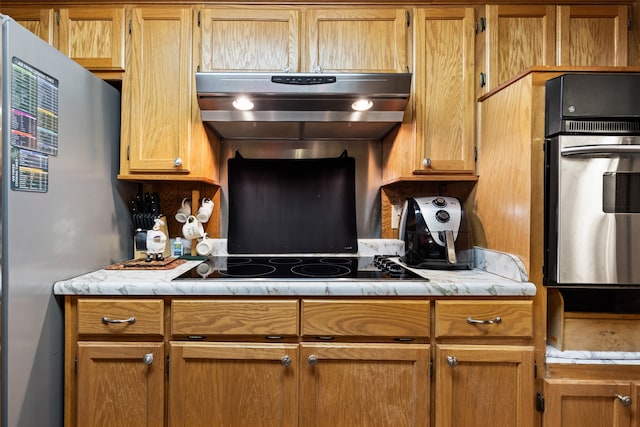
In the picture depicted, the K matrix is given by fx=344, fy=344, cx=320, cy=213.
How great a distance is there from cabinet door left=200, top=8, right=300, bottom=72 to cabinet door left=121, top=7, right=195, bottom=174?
Result: 97 millimetres

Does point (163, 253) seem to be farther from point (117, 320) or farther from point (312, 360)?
point (312, 360)

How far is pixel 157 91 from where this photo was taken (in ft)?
5.34

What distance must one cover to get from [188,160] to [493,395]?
1.62 meters

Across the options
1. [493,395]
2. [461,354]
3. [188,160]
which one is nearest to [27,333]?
[188,160]

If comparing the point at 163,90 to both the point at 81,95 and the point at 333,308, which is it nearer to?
the point at 81,95

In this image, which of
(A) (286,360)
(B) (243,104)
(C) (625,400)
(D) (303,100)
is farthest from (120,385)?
(C) (625,400)

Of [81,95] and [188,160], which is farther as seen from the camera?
[188,160]

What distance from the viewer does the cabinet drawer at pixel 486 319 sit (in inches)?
50.6

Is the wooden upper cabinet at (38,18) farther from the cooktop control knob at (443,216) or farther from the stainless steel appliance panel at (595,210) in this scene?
the stainless steel appliance panel at (595,210)

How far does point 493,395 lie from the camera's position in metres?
1.28

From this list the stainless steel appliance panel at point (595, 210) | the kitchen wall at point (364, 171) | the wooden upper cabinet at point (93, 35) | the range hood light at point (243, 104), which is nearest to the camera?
Result: the stainless steel appliance panel at point (595, 210)

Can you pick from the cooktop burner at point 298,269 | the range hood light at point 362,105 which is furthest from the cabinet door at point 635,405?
the range hood light at point 362,105

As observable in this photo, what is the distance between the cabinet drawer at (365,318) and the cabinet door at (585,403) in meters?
0.51

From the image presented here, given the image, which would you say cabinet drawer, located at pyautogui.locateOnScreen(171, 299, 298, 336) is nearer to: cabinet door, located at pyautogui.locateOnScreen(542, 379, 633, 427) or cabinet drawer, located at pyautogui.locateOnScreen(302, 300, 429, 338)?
cabinet drawer, located at pyautogui.locateOnScreen(302, 300, 429, 338)
